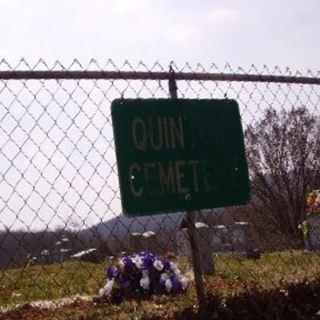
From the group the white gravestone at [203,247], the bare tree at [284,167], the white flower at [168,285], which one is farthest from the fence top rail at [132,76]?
the bare tree at [284,167]

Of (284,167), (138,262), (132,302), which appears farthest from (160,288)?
(284,167)

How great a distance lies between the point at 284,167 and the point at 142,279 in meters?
23.3

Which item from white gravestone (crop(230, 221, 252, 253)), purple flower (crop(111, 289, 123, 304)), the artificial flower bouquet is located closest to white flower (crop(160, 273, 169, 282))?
the artificial flower bouquet

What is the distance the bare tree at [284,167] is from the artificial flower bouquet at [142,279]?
1947cm

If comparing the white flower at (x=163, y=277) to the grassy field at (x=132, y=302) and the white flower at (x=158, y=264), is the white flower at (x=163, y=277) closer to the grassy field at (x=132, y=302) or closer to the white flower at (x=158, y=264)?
the white flower at (x=158, y=264)

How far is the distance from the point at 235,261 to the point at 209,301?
995 centimetres

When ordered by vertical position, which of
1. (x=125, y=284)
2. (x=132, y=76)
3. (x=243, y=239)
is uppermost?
(x=132, y=76)

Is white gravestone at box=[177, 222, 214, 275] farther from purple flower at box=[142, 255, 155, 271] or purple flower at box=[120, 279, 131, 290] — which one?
purple flower at box=[120, 279, 131, 290]

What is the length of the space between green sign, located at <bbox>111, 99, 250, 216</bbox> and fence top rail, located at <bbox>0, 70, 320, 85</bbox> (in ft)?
0.66

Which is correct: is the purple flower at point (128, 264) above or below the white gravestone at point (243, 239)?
above

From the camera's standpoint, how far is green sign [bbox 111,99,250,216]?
153 inches

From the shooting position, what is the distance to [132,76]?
4109mm

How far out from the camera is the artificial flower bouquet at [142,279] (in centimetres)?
784

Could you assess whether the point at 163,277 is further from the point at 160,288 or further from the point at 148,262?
the point at 148,262
